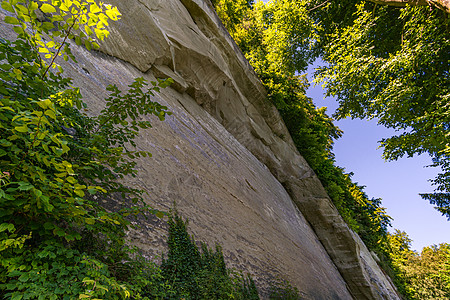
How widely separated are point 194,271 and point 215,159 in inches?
142

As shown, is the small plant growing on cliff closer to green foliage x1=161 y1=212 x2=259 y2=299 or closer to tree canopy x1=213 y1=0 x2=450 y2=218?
green foliage x1=161 y1=212 x2=259 y2=299

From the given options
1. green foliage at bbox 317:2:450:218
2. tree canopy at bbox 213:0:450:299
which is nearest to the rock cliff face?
tree canopy at bbox 213:0:450:299

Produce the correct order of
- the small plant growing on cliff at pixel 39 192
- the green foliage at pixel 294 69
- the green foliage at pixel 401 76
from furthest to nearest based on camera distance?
1. the green foliage at pixel 294 69
2. the green foliage at pixel 401 76
3. the small plant growing on cliff at pixel 39 192

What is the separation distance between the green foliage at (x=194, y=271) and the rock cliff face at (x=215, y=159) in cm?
24

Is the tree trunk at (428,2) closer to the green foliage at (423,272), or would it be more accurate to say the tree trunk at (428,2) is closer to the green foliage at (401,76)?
the green foliage at (401,76)

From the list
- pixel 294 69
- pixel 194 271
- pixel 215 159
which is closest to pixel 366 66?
pixel 294 69

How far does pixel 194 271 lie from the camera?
3.55 meters

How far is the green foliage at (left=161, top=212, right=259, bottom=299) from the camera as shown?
10.5ft

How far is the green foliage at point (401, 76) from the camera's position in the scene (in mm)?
7664

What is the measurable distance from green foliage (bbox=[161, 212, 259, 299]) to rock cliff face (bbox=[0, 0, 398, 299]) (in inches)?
9.5

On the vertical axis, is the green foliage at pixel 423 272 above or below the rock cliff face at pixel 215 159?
above

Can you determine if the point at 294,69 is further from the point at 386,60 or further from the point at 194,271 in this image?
the point at 194,271

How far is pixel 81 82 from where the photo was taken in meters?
4.26

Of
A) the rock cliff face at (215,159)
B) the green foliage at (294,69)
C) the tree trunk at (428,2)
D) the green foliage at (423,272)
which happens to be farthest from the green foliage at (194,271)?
the green foliage at (423,272)
